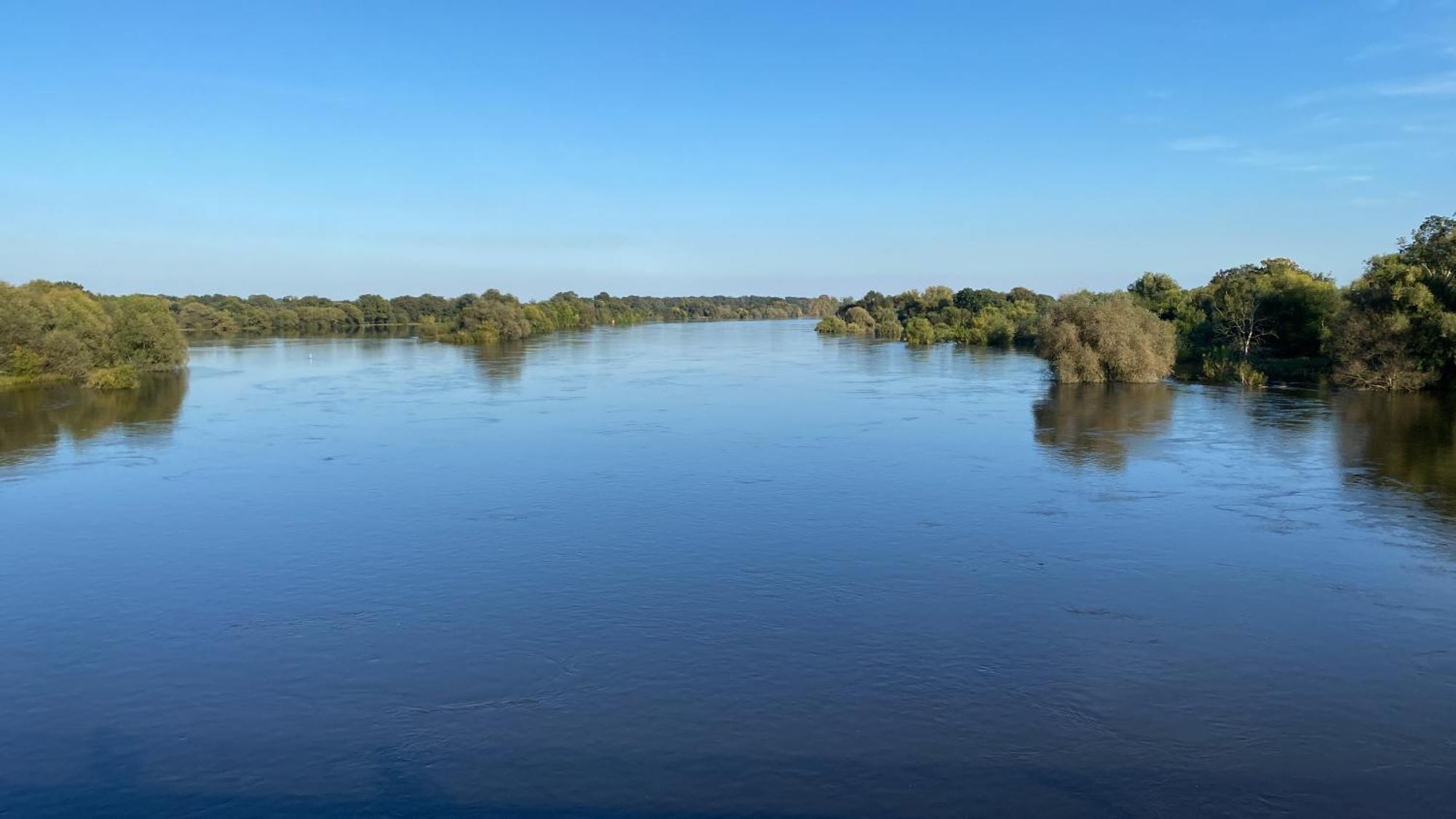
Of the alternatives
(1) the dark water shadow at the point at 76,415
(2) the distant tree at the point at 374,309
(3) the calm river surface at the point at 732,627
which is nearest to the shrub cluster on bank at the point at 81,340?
(1) the dark water shadow at the point at 76,415

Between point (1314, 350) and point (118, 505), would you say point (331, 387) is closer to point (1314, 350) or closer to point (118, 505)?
point (118, 505)

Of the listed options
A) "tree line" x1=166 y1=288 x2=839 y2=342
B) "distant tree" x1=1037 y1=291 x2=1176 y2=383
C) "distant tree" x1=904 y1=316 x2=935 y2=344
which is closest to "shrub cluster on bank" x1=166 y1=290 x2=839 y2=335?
"tree line" x1=166 y1=288 x2=839 y2=342

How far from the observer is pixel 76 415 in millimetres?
30375

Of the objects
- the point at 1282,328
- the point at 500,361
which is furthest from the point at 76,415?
the point at 1282,328

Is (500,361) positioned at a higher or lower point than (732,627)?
higher

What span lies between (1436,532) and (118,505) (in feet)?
76.4

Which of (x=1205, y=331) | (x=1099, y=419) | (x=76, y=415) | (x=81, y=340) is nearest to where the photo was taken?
(x=1099, y=419)

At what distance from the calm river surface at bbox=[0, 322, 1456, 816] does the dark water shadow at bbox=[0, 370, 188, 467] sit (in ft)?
4.82

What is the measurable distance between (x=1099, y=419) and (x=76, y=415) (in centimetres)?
3315

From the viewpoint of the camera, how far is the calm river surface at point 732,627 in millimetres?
7836

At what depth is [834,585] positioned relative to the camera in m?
12.6

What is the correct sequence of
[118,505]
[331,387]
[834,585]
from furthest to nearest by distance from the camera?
[331,387]
[118,505]
[834,585]

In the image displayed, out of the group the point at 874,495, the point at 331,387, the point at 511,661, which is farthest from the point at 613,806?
the point at 331,387

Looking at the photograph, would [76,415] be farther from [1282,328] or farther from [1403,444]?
[1282,328]
